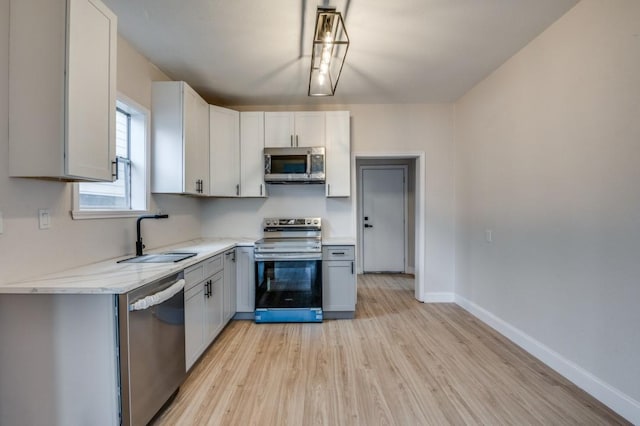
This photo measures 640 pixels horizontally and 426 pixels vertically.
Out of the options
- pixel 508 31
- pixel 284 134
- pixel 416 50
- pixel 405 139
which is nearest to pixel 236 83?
pixel 284 134

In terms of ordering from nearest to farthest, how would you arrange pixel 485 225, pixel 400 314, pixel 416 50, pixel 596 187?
pixel 596 187 < pixel 416 50 < pixel 485 225 < pixel 400 314

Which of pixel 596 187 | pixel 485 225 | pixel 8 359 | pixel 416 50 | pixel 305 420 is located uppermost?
pixel 416 50

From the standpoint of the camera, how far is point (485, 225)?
299cm

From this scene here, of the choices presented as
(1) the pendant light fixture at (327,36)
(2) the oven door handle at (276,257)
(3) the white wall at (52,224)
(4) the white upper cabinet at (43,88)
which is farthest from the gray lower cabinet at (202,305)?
(1) the pendant light fixture at (327,36)

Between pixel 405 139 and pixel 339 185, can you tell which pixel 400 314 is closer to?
pixel 339 185

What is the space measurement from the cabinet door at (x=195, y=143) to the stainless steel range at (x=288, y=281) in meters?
0.92

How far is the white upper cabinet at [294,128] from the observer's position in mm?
3342

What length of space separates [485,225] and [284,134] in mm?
2547

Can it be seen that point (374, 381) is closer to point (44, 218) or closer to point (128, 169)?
point (44, 218)

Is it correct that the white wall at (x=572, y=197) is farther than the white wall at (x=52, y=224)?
Yes

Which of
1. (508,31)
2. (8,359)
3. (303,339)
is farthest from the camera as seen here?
(303,339)

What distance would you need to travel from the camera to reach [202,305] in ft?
7.47

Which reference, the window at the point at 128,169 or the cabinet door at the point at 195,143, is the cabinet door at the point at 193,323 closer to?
the window at the point at 128,169

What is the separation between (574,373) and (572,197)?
126 centimetres
